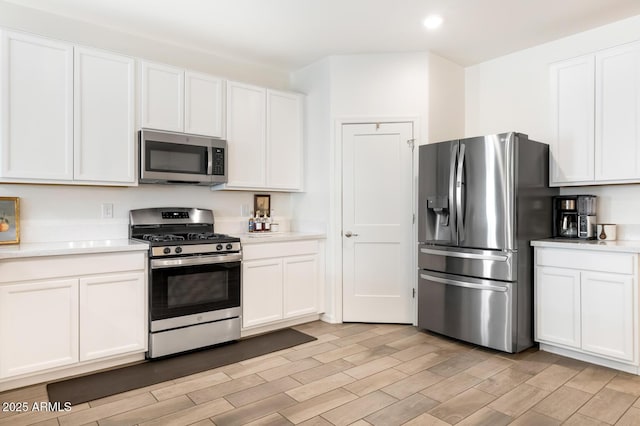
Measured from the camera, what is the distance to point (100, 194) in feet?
11.3

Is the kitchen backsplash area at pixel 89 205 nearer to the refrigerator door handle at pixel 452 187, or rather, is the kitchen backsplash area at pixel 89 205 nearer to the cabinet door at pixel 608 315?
the refrigerator door handle at pixel 452 187

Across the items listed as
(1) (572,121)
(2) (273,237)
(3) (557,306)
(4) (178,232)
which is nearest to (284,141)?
(2) (273,237)

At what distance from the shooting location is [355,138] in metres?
4.16

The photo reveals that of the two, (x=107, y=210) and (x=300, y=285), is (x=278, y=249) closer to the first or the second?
(x=300, y=285)

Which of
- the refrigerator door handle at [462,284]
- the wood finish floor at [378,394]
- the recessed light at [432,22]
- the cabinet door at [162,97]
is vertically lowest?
the wood finish floor at [378,394]

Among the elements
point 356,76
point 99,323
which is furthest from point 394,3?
point 99,323

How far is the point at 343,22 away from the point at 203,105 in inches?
56.3

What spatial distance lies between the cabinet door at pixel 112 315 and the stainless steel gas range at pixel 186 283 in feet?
0.28

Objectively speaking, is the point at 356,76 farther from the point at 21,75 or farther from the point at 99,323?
the point at 99,323

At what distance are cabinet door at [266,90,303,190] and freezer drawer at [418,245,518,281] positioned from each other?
1.56m

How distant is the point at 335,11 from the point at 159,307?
268 cm

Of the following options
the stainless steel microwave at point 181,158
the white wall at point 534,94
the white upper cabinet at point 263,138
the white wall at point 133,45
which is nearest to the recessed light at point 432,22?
the white wall at point 534,94

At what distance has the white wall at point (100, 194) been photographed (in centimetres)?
313

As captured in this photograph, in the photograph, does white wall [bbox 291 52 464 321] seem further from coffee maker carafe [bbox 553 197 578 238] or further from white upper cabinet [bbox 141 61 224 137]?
coffee maker carafe [bbox 553 197 578 238]
